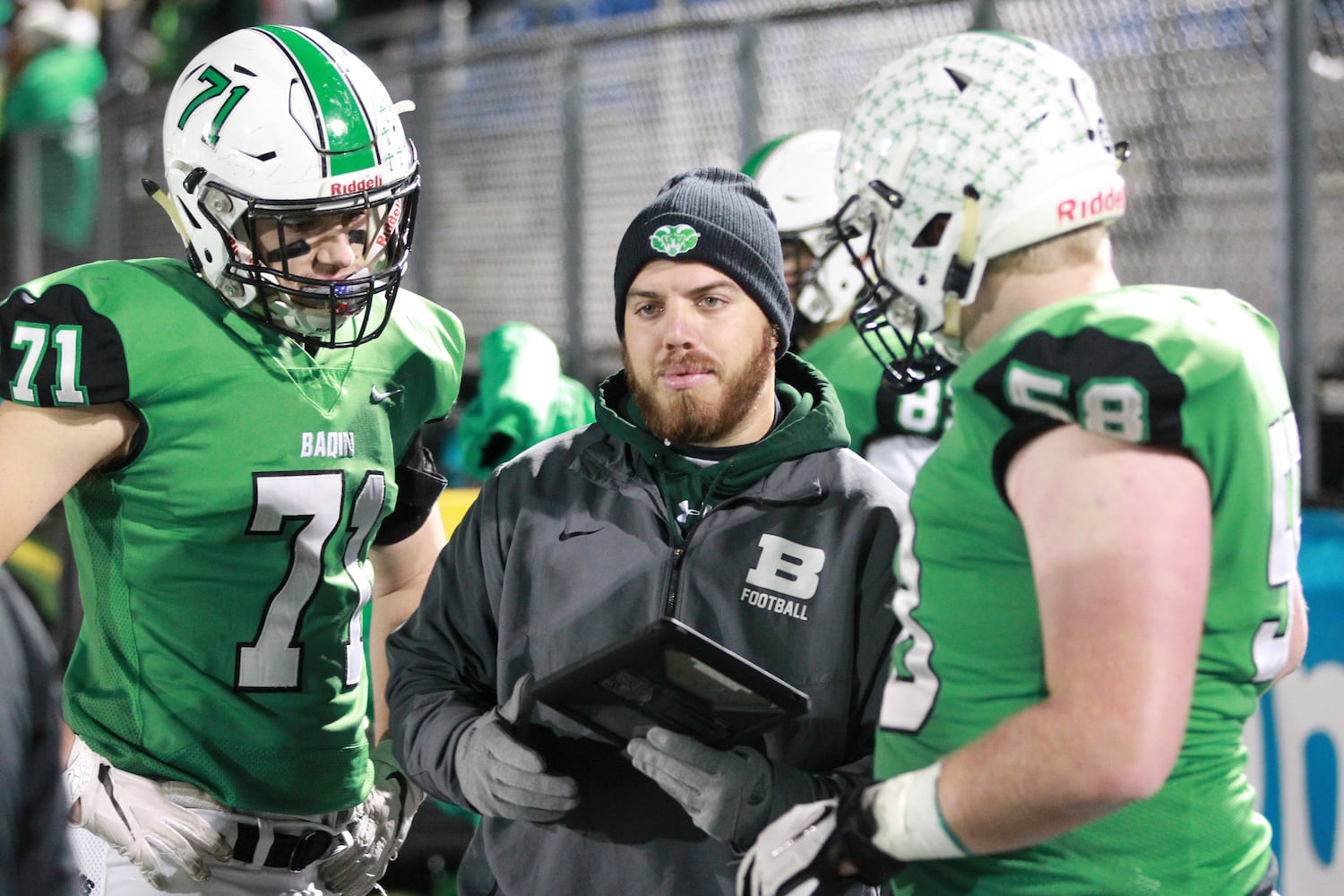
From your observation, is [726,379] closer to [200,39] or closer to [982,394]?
[982,394]

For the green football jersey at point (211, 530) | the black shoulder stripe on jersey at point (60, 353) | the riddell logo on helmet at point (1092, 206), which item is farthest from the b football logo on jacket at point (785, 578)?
the black shoulder stripe on jersey at point (60, 353)

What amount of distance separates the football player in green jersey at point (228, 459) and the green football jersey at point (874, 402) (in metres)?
1.54

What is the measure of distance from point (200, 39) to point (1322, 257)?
8112 millimetres

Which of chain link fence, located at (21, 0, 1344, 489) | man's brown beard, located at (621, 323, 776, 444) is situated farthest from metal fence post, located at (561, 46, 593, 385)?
man's brown beard, located at (621, 323, 776, 444)

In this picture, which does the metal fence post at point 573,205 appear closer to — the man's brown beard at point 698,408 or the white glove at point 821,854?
the man's brown beard at point 698,408

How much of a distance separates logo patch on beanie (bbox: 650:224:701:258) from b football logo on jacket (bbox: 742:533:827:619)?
0.51m

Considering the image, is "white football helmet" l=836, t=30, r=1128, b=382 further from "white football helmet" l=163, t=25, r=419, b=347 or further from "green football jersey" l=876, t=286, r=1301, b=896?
"white football helmet" l=163, t=25, r=419, b=347

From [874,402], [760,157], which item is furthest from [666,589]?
[760,157]

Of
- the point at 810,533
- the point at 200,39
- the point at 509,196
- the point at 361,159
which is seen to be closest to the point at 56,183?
the point at 200,39

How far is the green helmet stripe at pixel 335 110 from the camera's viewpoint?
7.70ft

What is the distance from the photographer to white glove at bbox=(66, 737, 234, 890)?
2.25m

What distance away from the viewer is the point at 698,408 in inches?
87.4

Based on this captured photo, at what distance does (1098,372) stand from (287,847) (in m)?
1.67

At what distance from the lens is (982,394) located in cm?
152
